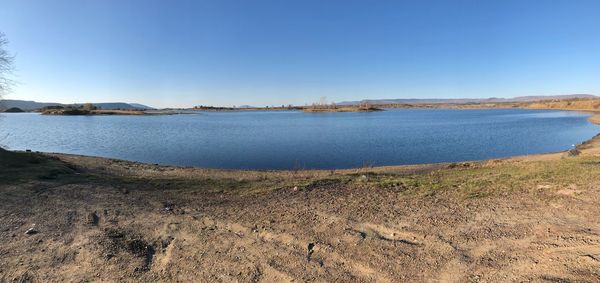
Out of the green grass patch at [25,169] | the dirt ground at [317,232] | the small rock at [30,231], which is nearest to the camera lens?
the dirt ground at [317,232]

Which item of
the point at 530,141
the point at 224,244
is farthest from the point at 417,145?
the point at 224,244

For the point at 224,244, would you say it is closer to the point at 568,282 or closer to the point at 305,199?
the point at 305,199

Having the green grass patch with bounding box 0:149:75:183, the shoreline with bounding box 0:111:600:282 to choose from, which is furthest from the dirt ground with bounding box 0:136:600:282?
the green grass patch with bounding box 0:149:75:183

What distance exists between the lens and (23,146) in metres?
37.0

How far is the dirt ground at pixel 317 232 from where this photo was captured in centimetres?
537

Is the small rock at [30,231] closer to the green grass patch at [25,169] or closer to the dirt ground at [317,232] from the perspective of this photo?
the dirt ground at [317,232]

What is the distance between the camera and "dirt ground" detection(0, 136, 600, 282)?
5.37m

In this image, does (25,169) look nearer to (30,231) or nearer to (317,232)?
(30,231)

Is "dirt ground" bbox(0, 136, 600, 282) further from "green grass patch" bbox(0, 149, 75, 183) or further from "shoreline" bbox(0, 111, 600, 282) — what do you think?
"green grass patch" bbox(0, 149, 75, 183)

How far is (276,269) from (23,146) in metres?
43.0

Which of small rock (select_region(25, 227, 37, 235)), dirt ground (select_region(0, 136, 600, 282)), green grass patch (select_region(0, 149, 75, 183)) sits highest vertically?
green grass patch (select_region(0, 149, 75, 183))

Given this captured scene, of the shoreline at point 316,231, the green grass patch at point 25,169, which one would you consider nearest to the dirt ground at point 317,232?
the shoreline at point 316,231

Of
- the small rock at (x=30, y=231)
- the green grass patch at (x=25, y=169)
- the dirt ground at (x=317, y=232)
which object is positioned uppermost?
the green grass patch at (x=25, y=169)

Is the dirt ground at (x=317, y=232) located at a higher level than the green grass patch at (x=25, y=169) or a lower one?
lower
